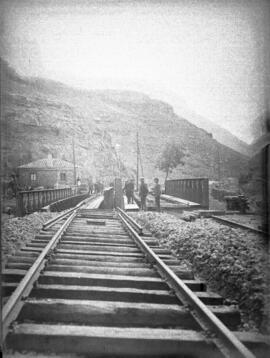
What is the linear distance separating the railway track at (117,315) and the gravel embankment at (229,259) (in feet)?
0.90

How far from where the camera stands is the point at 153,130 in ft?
16.0

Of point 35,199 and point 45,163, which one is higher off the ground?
point 45,163

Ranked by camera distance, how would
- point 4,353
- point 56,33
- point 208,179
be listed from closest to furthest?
point 4,353, point 56,33, point 208,179

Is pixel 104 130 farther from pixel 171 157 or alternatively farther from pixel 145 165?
pixel 171 157

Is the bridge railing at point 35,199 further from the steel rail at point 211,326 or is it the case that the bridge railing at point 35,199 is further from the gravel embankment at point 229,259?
the steel rail at point 211,326

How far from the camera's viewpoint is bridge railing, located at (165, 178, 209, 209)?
4.58 metres

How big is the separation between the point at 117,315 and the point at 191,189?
10.4 feet

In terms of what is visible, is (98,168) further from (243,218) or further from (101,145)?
(243,218)

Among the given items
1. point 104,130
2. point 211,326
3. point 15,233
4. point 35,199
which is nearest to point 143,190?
point 104,130

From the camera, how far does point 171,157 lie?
4707 millimetres

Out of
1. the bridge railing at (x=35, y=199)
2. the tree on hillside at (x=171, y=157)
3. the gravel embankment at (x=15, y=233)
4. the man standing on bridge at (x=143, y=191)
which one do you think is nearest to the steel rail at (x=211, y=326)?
the gravel embankment at (x=15, y=233)

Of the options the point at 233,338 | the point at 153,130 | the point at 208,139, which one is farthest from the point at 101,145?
the point at 233,338

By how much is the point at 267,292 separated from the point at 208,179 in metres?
2.17

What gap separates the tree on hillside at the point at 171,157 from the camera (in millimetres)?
4648
